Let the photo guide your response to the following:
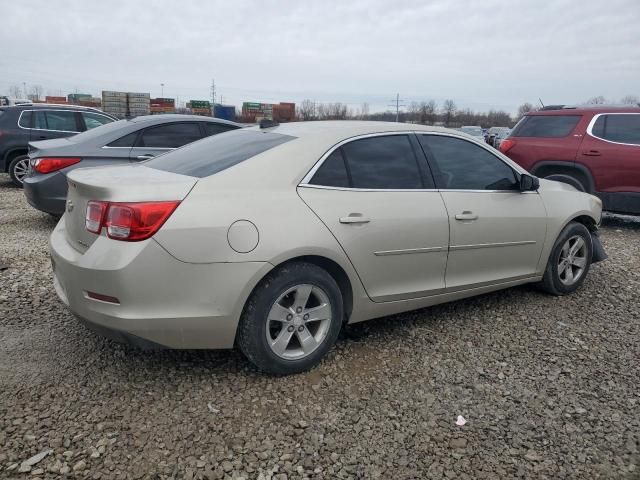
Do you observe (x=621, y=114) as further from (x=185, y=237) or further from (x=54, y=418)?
(x=54, y=418)

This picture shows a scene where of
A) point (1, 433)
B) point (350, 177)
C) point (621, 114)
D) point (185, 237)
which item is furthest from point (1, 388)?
point (621, 114)

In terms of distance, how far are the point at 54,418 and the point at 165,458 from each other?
2.27ft

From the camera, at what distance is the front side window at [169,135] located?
6.72 metres

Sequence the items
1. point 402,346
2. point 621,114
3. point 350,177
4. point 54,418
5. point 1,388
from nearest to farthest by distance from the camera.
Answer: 1. point 54,418
2. point 1,388
3. point 350,177
4. point 402,346
5. point 621,114

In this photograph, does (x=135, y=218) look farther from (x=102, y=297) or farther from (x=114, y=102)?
(x=114, y=102)

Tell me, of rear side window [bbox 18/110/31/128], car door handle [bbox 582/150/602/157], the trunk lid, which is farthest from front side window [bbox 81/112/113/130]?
car door handle [bbox 582/150/602/157]

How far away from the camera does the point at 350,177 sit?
3.40 meters

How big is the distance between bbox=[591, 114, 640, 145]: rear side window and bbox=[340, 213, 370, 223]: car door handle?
6.22 meters

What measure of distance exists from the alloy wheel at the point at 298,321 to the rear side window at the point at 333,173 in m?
0.66

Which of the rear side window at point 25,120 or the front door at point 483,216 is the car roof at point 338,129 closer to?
the front door at point 483,216

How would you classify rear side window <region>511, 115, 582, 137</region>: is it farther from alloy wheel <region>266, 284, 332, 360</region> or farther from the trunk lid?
the trunk lid

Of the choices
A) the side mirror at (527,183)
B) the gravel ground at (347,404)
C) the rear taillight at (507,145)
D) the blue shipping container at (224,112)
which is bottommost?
the gravel ground at (347,404)

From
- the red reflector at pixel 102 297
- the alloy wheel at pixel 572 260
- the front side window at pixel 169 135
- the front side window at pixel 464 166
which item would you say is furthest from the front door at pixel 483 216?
the front side window at pixel 169 135

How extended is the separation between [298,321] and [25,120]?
8.78 meters
